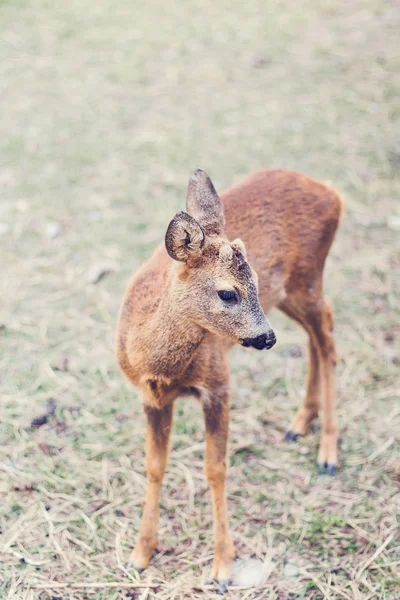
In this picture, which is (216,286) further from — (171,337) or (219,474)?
(219,474)

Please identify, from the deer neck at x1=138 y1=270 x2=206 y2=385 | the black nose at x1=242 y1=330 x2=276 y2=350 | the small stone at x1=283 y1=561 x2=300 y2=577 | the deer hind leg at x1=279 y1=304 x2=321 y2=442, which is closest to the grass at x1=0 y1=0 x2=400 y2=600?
the small stone at x1=283 y1=561 x2=300 y2=577

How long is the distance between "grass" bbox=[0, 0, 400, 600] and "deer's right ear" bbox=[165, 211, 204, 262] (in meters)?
1.76

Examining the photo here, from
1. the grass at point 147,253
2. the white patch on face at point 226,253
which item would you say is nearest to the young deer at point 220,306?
the white patch on face at point 226,253

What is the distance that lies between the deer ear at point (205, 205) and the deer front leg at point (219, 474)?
90 centimetres

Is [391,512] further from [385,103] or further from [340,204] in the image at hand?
[385,103]

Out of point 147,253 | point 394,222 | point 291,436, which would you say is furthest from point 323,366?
point 394,222

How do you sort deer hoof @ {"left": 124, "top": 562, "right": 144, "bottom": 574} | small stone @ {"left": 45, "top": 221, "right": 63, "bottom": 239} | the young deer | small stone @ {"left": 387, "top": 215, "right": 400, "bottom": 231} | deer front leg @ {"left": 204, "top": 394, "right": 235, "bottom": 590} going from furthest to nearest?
1. small stone @ {"left": 387, "top": 215, "right": 400, "bottom": 231}
2. small stone @ {"left": 45, "top": 221, "right": 63, "bottom": 239}
3. deer hoof @ {"left": 124, "top": 562, "right": 144, "bottom": 574}
4. deer front leg @ {"left": 204, "top": 394, "right": 235, "bottom": 590}
5. the young deer

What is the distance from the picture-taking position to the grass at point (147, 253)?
4020mm

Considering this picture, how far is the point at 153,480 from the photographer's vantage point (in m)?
3.95

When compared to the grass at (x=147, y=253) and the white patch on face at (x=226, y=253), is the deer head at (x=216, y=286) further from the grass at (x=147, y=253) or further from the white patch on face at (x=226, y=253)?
the grass at (x=147, y=253)

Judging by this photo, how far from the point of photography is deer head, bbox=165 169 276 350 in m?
3.19

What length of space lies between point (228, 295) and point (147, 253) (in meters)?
3.19

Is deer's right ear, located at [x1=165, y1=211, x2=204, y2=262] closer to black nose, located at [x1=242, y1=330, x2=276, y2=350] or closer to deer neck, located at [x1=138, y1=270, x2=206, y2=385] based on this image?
deer neck, located at [x1=138, y1=270, x2=206, y2=385]

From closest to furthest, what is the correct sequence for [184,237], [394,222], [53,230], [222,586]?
[184,237] → [222,586] → [53,230] → [394,222]
